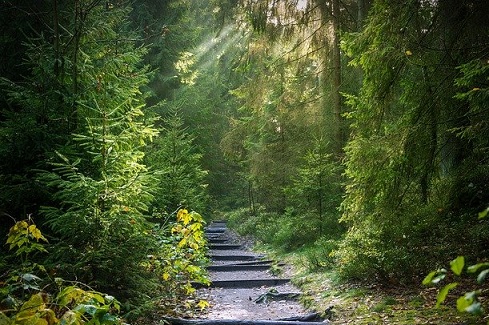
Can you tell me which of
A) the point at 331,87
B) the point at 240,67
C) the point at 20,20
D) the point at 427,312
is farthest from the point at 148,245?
the point at 331,87

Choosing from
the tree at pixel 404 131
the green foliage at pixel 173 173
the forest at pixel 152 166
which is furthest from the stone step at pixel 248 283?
the tree at pixel 404 131

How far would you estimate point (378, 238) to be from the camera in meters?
7.14

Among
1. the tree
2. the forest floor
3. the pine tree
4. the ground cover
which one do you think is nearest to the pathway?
the forest floor

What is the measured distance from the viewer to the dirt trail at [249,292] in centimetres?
715

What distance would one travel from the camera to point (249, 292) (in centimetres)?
911

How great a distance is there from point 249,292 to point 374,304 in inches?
146

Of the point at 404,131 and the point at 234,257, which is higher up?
the point at 404,131

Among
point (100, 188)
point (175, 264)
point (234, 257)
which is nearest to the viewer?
point (100, 188)

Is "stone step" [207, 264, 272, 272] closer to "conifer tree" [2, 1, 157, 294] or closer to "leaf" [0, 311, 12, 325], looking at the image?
"conifer tree" [2, 1, 157, 294]

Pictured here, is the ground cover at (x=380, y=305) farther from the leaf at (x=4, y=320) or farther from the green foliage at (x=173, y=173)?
the leaf at (x=4, y=320)

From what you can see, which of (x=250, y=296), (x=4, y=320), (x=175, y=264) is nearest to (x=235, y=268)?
(x=250, y=296)

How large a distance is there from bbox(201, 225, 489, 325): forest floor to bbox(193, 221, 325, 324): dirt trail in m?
0.15

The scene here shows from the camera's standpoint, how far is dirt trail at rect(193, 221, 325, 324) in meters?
7.15

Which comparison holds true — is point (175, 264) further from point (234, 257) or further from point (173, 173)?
point (234, 257)
